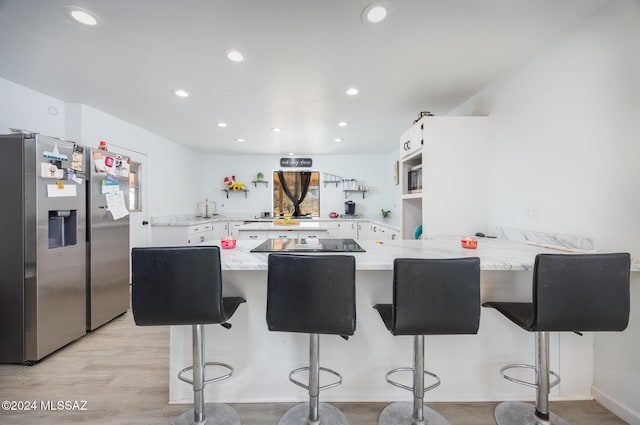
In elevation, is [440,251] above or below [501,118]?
below

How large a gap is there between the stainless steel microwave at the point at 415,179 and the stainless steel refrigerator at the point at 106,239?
3.19m

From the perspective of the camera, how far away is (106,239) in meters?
2.76

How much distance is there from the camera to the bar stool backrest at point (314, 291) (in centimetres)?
119

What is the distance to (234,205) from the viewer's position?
616cm

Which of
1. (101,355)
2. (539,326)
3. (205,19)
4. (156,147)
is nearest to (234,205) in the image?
(156,147)

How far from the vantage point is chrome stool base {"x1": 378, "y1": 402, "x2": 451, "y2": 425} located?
1.48m

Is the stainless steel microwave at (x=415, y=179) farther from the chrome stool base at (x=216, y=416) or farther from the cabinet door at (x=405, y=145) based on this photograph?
the chrome stool base at (x=216, y=416)

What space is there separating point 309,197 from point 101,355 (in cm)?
463

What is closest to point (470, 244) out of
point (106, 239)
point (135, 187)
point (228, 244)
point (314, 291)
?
point (314, 291)

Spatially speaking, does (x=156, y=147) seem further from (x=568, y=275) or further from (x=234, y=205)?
(x=568, y=275)

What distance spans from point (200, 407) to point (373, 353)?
1.02 meters

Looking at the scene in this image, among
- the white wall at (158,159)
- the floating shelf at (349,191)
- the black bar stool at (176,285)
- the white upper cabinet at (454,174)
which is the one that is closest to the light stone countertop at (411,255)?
the black bar stool at (176,285)

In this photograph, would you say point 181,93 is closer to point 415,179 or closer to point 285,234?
point 285,234

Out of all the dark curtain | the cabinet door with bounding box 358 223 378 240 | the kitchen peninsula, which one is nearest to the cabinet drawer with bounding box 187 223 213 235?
the dark curtain
